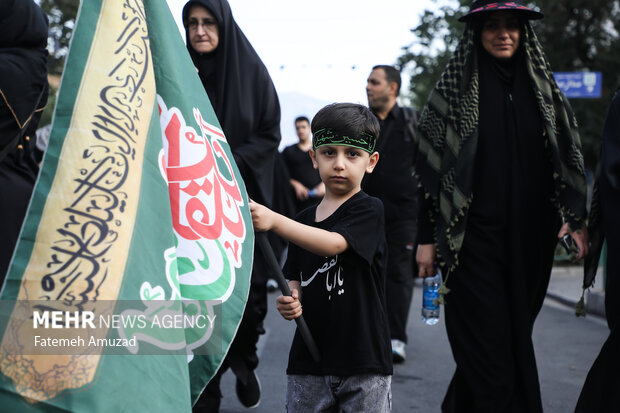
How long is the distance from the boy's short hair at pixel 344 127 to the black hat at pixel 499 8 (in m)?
1.25

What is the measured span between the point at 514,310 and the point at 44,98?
253 centimetres

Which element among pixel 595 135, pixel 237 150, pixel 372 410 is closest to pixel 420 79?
pixel 595 135

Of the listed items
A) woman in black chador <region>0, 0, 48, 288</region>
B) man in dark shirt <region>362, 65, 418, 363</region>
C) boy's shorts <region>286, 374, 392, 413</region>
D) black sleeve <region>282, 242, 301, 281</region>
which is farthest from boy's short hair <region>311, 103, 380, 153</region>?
man in dark shirt <region>362, 65, 418, 363</region>

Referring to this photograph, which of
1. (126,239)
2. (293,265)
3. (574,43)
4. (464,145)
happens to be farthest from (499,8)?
(574,43)

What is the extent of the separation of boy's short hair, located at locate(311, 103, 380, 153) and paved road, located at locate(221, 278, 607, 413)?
7.86ft

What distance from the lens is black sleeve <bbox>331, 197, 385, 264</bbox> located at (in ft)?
10.5

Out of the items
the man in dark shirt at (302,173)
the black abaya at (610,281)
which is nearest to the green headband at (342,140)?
the black abaya at (610,281)

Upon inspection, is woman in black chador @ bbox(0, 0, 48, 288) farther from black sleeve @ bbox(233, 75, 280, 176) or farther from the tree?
the tree

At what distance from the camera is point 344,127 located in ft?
10.7

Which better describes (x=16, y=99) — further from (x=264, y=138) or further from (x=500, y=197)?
(x=500, y=197)

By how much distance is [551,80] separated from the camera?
4.40m

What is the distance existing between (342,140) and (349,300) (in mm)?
602

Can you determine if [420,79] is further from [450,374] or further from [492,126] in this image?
[492,126]

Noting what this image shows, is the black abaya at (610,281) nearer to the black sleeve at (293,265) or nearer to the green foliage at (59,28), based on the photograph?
the black sleeve at (293,265)
